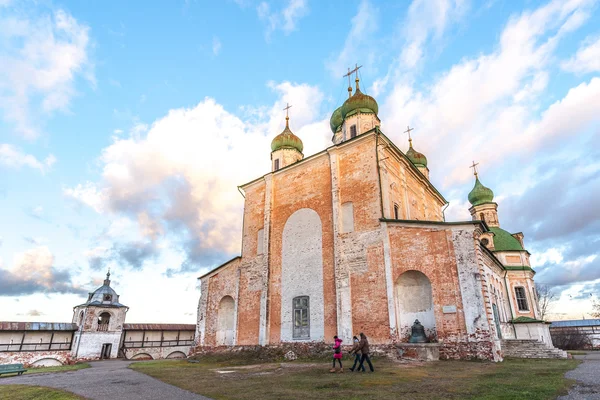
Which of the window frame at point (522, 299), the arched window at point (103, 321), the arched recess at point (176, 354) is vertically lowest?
the arched recess at point (176, 354)

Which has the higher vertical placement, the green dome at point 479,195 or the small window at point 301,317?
the green dome at point 479,195

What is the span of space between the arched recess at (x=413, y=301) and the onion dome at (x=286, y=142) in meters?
13.2

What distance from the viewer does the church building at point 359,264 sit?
14484 mm

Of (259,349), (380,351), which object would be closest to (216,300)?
(259,349)

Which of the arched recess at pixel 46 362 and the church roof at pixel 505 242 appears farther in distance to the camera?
the arched recess at pixel 46 362

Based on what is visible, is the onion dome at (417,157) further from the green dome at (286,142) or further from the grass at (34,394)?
the grass at (34,394)

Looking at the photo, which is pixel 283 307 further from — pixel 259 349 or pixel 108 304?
pixel 108 304

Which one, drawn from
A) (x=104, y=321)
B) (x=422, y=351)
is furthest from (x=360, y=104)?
(x=104, y=321)

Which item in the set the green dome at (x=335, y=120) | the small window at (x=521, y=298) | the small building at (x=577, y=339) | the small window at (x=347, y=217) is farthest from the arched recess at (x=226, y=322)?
the small building at (x=577, y=339)

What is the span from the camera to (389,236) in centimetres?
1650

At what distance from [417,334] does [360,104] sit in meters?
13.4

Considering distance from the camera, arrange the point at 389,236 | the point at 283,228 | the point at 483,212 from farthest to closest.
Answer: the point at 483,212 → the point at 283,228 → the point at 389,236

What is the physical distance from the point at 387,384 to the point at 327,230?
1112 cm

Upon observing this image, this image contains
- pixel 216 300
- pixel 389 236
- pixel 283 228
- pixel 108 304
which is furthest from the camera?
pixel 108 304
